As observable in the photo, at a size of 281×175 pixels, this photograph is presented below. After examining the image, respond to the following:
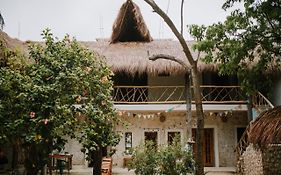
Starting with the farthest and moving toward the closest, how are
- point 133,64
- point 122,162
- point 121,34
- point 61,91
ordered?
point 121,34, point 122,162, point 133,64, point 61,91

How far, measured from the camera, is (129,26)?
578 inches

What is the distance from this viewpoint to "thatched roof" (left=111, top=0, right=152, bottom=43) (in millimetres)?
13868

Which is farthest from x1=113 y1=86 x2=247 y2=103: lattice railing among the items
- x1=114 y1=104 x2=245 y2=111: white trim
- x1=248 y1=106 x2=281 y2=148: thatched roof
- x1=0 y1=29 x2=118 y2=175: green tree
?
x1=0 y1=29 x2=118 y2=175: green tree

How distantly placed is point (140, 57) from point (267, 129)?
593cm

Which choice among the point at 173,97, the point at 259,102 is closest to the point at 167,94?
the point at 173,97

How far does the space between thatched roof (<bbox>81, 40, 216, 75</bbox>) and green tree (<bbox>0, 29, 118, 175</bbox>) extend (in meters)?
3.71

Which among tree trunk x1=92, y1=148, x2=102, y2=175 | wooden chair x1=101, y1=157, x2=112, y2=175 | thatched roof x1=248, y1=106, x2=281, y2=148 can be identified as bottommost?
wooden chair x1=101, y1=157, x2=112, y2=175

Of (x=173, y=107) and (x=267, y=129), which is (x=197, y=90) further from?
(x=173, y=107)

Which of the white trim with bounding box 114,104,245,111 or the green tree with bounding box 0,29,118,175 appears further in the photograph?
the white trim with bounding box 114,104,245,111

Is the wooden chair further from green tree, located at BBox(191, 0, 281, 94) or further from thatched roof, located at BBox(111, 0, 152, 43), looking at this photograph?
thatched roof, located at BBox(111, 0, 152, 43)

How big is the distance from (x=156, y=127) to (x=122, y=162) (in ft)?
6.07

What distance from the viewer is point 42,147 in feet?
21.8

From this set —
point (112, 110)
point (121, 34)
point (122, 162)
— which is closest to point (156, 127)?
point (122, 162)

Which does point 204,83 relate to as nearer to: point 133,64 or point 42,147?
point 133,64
